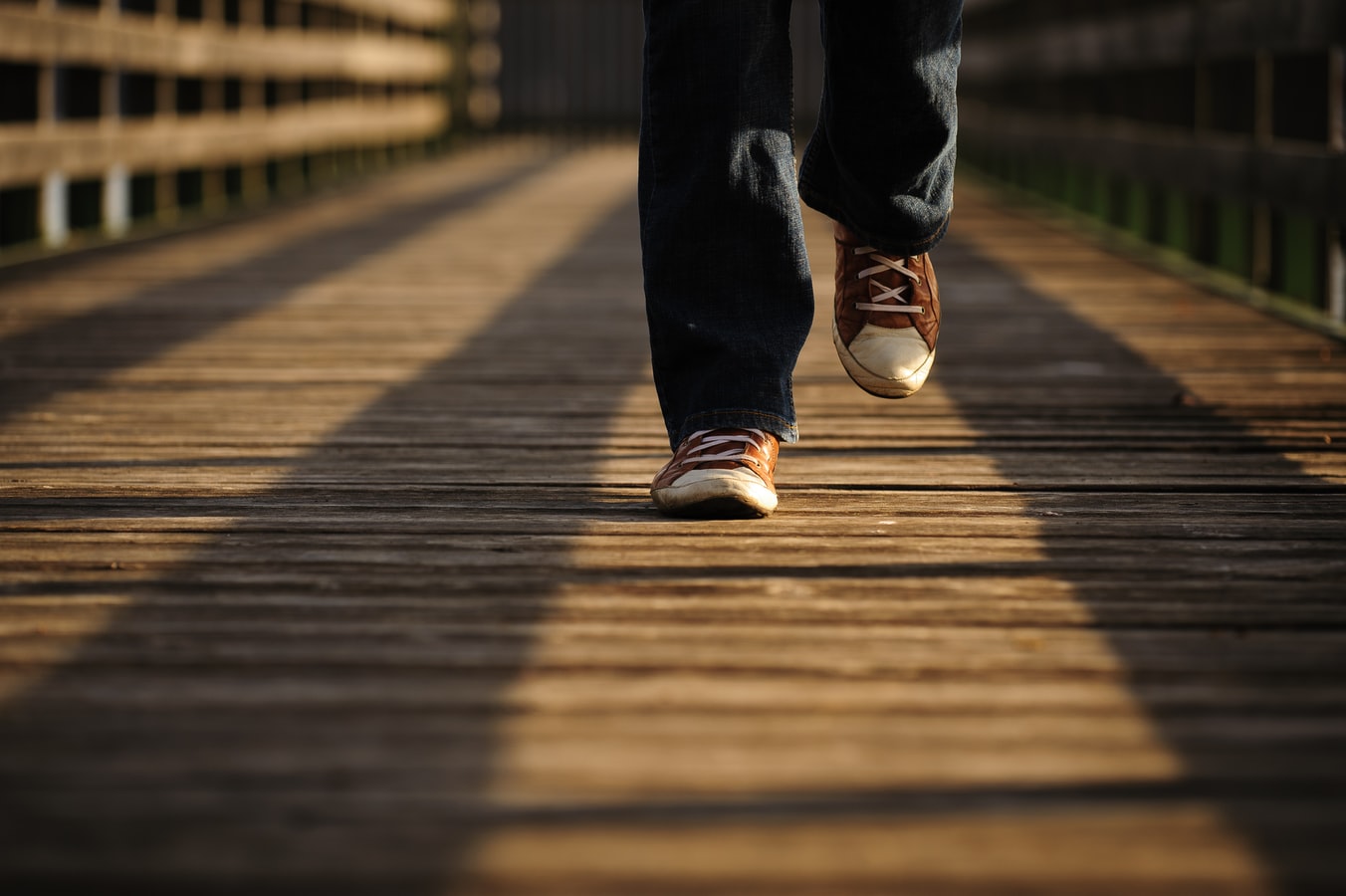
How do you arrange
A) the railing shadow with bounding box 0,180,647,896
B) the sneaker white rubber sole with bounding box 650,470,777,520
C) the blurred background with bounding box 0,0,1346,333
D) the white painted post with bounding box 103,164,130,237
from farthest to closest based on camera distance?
the white painted post with bounding box 103,164,130,237, the blurred background with bounding box 0,0,1346,333, the sneaker white rubber sole with bounding box 650,470,777,520, the railing shadow with bounding box 0,180,647,896

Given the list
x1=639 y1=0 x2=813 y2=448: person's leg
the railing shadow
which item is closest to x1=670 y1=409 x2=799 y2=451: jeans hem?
x1=639 y1=0 x2=813 y2=448: person's leg

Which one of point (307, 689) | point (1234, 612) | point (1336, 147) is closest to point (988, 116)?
point (1336, 147)

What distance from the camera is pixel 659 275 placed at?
5.14 feet

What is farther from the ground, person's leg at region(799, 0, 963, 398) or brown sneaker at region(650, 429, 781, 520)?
person's leg at region(799, 0, 963, 398)

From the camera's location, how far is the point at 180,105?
5.53 metres

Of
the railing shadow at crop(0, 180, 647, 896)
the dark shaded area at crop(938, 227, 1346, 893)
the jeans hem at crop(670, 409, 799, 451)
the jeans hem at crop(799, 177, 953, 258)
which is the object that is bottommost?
the railing shadow at crop(0, 180, 647, 896)

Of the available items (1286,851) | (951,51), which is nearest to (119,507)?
(951,51)

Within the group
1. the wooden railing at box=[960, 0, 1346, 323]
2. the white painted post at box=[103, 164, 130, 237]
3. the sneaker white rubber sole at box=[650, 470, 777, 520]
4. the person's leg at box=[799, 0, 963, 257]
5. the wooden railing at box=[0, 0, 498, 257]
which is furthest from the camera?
the white painted post at box=[103, 164, 130, 237]

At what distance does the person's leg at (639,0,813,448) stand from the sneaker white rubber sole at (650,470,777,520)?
0.09 meters

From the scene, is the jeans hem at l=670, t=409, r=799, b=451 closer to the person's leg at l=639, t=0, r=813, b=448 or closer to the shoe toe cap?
the person's leg at l=639, t=0, r=813, b=448

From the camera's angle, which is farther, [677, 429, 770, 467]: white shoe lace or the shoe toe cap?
the shoe toe cap

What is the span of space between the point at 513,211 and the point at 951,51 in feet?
14.1

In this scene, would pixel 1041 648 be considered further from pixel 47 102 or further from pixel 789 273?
pixel 47 102

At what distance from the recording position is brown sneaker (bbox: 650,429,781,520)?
1.43 meters
